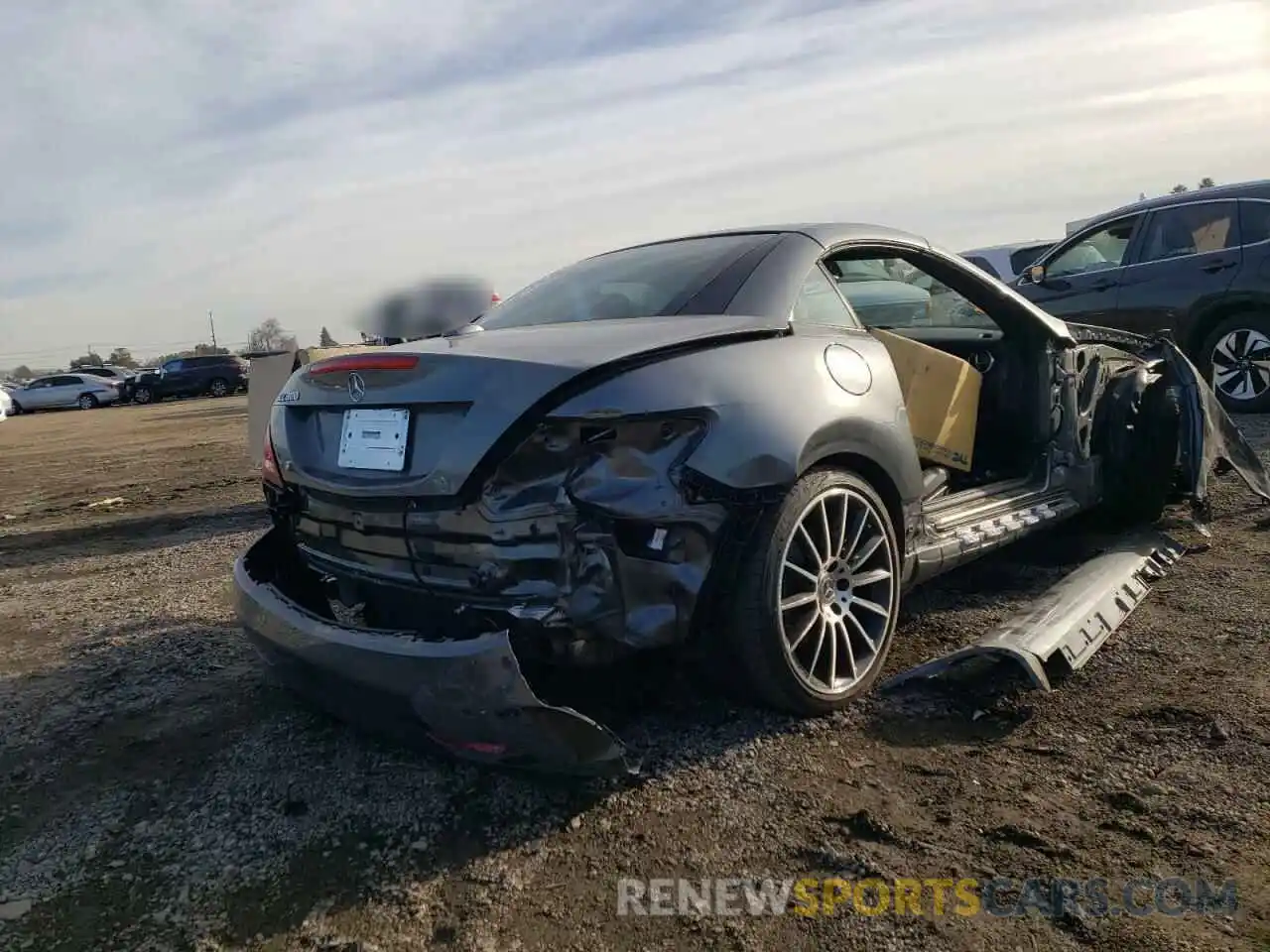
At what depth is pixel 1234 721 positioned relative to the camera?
261 cm

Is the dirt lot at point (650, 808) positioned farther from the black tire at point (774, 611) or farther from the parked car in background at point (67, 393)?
the parked car in background at point (67, 393)

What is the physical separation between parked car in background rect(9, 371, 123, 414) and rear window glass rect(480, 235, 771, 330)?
35.0 m

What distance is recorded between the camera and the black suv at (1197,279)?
7320 mm

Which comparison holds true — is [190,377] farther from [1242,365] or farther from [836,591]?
[836,591]

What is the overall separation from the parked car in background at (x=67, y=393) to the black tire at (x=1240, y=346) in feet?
114

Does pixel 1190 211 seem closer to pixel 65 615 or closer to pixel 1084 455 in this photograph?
pixel 1084 455

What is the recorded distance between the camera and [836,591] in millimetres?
2797

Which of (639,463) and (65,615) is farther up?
(639,463)

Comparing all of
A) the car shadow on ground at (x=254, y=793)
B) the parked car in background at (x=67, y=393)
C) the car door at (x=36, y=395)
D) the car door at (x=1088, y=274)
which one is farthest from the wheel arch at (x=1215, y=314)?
the car door at (x=36, y=395)

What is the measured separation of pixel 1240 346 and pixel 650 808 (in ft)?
23.9

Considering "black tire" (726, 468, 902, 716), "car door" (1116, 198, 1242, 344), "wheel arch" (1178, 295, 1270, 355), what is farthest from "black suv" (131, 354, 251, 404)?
"black tire" (726, 468, 902, 716)

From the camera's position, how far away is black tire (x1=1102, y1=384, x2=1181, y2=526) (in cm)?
452

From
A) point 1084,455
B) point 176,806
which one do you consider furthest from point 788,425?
point 1084,455

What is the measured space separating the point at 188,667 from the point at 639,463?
2.26m
